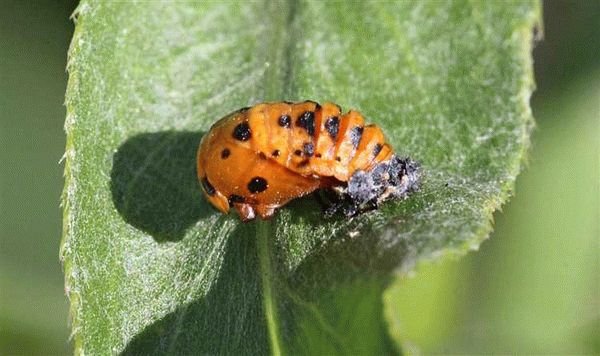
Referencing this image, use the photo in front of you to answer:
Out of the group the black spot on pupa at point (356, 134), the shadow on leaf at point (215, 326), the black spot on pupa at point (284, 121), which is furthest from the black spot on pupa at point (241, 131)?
the shadow on leaf at point (215, 326)

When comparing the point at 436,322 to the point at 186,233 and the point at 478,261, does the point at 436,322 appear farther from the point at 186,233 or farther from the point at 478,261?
the point at 186,233

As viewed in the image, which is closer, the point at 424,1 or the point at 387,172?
the point at 387,172

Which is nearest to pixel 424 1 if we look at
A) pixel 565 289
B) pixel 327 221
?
pixel 327 221

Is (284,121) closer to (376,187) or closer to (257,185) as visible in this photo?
(257,185)

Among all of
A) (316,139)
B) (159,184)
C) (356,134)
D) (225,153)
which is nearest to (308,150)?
(316,139)

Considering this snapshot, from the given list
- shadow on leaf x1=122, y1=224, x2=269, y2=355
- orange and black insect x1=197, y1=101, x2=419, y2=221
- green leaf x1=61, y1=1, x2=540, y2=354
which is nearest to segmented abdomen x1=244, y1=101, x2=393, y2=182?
orange and black insect x1=197, y1=101, x2=419, y2=221

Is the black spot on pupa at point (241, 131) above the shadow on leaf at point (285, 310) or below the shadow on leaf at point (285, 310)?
above

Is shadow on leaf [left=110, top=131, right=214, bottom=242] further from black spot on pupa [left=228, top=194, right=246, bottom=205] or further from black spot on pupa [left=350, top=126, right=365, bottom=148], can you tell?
black spot on pupa [left=350, top=126, right=365, bottom=148]

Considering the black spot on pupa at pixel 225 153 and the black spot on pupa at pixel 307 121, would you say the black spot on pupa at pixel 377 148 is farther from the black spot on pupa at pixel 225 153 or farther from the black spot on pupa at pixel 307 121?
the black spot on pupa at pixel 225 153
